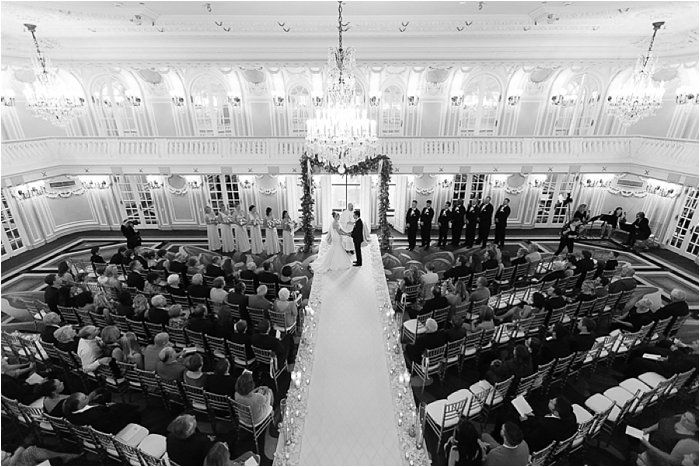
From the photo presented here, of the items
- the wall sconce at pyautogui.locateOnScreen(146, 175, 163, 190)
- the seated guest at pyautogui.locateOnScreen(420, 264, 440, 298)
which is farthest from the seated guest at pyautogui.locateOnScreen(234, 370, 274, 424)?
the wall sconce at pyautogui.locateOnScreen(146, 175, 163, 190)

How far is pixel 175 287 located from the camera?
8758 millimetres

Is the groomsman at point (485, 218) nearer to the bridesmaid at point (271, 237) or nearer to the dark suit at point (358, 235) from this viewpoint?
the dark suit at point (358, 235)

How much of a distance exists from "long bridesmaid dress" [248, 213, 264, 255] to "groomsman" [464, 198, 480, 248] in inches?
339

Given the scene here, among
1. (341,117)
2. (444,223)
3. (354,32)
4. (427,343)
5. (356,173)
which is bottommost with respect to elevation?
(444,223)

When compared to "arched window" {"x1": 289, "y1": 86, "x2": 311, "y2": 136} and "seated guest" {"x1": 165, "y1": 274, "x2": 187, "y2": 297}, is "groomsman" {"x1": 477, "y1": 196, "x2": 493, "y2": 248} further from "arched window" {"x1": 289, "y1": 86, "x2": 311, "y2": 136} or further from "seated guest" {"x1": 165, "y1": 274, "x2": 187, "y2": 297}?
"seated guest" {"x1": 165, "y1": 274, "x2": 187, "y2": 297}

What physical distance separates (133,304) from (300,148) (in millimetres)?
9093

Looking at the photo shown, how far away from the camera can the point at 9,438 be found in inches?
229

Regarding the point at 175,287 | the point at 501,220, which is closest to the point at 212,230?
the point at 175,287

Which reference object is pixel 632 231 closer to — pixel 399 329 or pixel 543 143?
pixel 543 143

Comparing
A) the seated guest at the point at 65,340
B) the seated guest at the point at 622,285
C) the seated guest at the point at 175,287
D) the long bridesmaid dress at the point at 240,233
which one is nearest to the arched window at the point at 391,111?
the long bridesmaid dress at the point at 240,233

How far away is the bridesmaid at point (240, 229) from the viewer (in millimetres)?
13695

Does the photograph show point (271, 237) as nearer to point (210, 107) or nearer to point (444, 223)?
point (210, 107)

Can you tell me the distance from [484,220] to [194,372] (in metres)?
12.0

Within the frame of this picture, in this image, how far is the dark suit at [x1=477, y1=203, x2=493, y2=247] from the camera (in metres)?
13.7
